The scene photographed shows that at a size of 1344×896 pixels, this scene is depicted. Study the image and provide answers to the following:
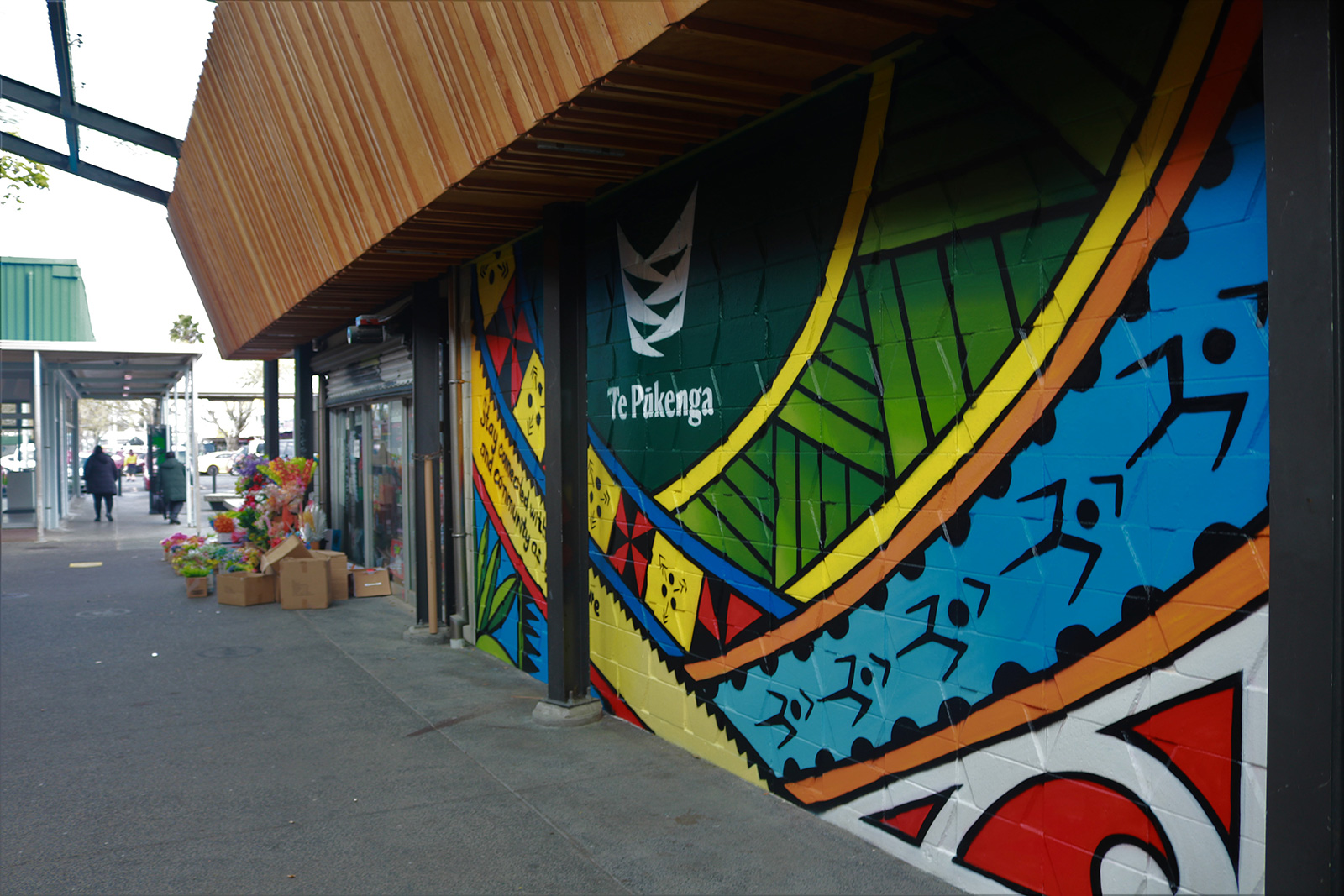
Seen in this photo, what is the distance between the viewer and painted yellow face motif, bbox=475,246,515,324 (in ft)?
24.7

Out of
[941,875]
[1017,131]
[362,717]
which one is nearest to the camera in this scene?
[1017,131]

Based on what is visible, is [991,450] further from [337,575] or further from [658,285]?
[337,575]

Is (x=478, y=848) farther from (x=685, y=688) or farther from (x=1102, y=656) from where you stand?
(x=1102, y=656)

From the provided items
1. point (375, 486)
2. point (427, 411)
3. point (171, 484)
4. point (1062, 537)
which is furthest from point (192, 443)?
point (1062, 537)

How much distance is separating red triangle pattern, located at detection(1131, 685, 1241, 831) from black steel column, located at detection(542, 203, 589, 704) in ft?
12.2

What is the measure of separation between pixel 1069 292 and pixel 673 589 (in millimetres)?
2775

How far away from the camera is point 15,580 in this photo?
1267 cm

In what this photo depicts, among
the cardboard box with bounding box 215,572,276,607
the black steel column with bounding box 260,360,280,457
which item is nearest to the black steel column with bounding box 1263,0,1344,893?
the cardboard box with bounding box 215,572,276,607

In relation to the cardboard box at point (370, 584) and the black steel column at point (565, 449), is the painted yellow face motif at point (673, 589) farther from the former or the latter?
the cardboard box at point (370, 584)

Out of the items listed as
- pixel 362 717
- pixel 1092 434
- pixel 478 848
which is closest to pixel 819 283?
pixel 1092 434

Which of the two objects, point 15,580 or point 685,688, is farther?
point 15,580

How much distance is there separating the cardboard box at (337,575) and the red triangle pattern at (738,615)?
23.2 feet

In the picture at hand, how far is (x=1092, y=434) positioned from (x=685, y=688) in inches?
110

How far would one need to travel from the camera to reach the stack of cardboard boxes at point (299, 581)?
1054cm
